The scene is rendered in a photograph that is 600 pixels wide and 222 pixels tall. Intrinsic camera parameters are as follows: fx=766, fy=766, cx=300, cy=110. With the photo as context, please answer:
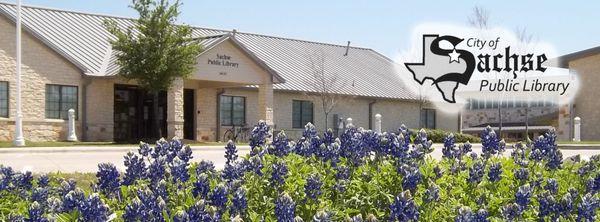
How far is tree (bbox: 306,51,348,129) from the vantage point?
35.1 metres

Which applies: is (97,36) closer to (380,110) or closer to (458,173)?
(380,110)

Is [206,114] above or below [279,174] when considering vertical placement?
above

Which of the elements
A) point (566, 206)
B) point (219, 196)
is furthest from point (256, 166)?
point (566, 206)

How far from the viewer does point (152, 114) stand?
31406 mm

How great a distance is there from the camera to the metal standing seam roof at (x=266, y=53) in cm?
2872

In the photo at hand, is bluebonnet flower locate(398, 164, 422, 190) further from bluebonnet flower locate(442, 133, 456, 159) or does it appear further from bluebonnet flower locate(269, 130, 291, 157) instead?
bluebonnet flower locate(442, 133, 456, 159)

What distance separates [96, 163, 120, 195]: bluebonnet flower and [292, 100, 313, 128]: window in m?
29.2

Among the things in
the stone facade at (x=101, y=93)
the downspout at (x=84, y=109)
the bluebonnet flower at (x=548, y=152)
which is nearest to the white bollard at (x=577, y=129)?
the stone facade at (x=101, y=93)

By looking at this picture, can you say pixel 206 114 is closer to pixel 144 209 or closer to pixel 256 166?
pixel 256 166

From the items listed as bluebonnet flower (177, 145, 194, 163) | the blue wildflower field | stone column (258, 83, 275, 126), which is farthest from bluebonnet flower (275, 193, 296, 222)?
stone column (258, 83, 275, 126)

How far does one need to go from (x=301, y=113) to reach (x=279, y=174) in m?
29.5

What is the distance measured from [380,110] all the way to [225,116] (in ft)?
30.8

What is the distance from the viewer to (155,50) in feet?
86.2

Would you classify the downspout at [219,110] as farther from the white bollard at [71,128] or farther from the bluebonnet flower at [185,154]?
the bluebonnet flower at [185,154]
